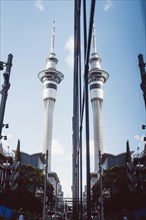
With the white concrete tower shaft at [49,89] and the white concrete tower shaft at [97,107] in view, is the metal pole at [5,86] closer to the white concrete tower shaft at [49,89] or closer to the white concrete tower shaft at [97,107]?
the white concrete tower shaft at [97,107]

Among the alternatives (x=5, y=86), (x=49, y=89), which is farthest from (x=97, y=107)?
(x=5, y=86)

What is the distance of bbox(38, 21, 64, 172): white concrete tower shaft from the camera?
323ft

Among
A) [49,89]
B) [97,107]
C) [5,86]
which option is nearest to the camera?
[5,86]

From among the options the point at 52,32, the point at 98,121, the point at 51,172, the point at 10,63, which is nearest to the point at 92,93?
the point at 98,121

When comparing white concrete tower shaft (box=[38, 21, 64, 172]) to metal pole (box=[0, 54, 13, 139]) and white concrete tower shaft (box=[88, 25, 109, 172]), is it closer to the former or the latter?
white concrete tower shaft (box=[88, 25, 109, 172])

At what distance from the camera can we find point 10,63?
11953mm

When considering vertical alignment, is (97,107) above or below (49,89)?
below

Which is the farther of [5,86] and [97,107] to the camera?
[97,107]

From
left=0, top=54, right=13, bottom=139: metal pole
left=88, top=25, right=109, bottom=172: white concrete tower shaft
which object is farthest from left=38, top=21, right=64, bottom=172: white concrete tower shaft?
left=0, top=54, right=13, bottom=139: metal pole

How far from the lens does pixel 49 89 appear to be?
112 metres

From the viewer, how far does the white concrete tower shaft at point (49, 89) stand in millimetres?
98369

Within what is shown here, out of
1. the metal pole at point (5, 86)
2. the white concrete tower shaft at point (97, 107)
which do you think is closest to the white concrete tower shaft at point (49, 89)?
the white concrete tower shaft at point (97, 107)

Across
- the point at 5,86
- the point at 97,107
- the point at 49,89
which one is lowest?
the point at 5,86

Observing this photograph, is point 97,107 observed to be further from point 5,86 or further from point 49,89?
point 5,86
